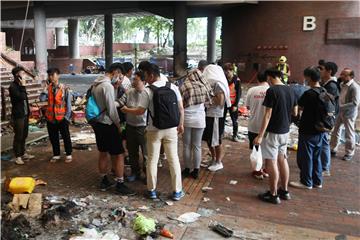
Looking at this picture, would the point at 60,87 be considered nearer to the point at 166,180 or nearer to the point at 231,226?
the point at 166,180

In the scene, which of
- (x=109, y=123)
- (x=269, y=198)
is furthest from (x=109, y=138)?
(x=269, y=198)

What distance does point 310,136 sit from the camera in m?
5.16

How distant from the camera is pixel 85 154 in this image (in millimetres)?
6957

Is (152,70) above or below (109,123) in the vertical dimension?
above

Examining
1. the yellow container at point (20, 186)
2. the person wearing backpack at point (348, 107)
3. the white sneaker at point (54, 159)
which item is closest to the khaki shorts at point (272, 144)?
the person wearing backpack at point (348, 107)

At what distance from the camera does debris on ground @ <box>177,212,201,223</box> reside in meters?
4.29

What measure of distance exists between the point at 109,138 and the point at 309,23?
1385cm

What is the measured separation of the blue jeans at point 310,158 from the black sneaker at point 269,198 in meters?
0.75

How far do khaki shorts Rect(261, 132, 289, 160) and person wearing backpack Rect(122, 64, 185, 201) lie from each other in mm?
1115

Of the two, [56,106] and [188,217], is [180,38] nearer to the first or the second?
[56,106]

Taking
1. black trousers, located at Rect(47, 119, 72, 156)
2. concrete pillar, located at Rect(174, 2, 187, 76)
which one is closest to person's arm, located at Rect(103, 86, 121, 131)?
black trousers, located at Rect(47, 119, 72, 156)

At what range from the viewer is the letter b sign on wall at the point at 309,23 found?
16.2 m

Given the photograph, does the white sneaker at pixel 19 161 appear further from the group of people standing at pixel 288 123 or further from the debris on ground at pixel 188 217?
the group of people standing at pixel 288 123

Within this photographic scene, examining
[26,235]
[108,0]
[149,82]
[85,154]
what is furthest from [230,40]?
[26,235]
